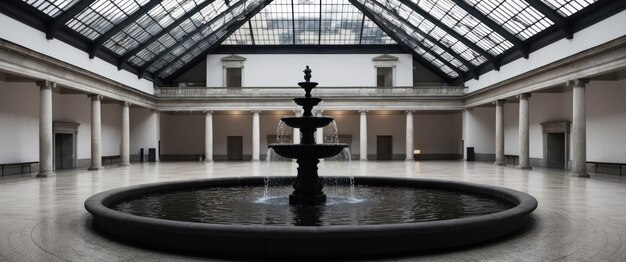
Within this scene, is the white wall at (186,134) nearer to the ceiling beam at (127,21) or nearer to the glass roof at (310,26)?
the glass roof at (310,26)

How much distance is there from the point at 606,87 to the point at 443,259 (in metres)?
24.7

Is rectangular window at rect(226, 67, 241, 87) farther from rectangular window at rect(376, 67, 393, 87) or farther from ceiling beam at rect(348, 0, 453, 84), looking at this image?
rectangular window at rect(376, 67, 393, 87)

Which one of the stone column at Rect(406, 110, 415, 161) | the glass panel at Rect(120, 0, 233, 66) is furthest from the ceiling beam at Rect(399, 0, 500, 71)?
the glass panel at Rect(120, 0, 233, 66)

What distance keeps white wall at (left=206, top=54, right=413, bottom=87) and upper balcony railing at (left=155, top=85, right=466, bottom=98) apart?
2790 millimetres

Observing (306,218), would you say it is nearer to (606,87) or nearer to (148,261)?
(148,261)

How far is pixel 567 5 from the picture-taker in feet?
74.9

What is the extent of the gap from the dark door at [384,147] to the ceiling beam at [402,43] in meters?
8.05

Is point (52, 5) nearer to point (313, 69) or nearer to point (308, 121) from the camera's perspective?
point (308, 121)

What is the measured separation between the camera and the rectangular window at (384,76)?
46.3 metres

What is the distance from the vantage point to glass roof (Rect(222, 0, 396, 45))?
40.0 meters

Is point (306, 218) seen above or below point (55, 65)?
below

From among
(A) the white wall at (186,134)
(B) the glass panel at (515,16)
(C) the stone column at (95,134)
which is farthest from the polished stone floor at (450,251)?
(A) the white wall at (186,134)

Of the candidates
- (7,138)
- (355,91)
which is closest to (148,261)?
(7,138)

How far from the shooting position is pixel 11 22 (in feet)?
68.9
